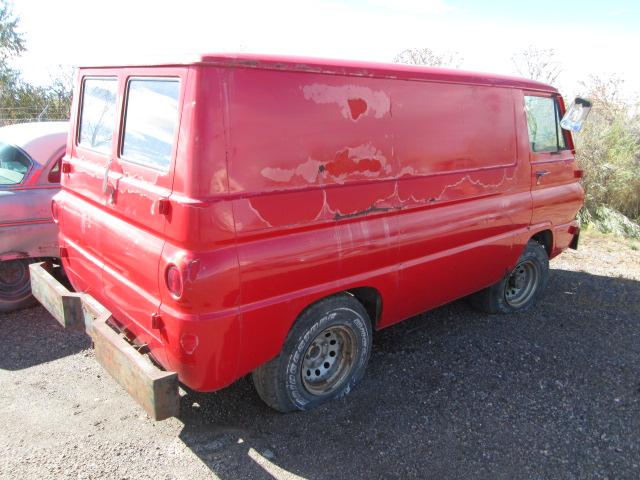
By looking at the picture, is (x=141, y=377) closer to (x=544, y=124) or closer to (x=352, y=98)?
(x=352, y=98)

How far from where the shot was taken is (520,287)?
5152 mm

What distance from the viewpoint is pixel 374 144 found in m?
3.25

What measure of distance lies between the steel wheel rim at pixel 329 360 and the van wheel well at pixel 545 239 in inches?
101

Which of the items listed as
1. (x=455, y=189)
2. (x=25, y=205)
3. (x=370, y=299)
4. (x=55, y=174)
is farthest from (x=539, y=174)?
(x=25, y=205)

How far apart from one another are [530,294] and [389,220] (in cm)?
252

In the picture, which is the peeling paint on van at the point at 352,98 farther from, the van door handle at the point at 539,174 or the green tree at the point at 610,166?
the green tree at the point at 610,166

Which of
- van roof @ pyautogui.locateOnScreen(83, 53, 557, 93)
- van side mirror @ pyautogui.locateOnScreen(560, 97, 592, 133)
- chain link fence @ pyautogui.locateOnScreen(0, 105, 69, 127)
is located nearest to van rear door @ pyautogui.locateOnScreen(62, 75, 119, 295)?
van roof @ pyautogui.locateOnScreen(83, 53, 557, 93)

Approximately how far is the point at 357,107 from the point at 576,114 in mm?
2678

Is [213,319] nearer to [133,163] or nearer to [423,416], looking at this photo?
[133,163]

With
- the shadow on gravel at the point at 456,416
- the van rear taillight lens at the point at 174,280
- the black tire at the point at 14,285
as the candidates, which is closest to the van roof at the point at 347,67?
the van rear taillight lens at the point at 174,280

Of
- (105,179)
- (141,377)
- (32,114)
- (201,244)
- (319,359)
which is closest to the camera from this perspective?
(201,244)

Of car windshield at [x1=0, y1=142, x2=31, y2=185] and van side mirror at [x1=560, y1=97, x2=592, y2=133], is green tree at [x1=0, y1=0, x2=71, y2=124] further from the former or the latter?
van side mirror at [x1=560, y1=97, x2=592, y2=133]

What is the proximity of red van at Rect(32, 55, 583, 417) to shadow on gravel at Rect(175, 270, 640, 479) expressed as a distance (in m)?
0.27

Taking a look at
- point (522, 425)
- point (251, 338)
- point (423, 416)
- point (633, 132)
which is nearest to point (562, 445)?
point (522, 425)
